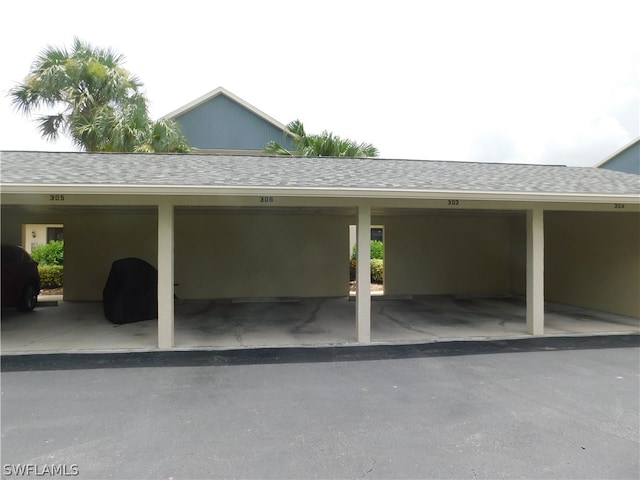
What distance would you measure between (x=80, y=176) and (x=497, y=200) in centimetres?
659

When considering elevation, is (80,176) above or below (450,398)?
above

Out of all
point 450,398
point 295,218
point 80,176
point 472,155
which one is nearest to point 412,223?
point 295,218

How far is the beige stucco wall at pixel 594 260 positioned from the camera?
8.24 meters

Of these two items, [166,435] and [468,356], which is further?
[468,356]

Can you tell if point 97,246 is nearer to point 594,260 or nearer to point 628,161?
point 594,260

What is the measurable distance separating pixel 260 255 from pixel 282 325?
3.67 meters

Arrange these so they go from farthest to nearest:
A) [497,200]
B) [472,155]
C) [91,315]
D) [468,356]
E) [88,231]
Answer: [472,155] < [88,231] < [91,315] < [497,200] < [468,356]

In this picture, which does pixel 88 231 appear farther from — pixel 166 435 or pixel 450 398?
pixel 450 398

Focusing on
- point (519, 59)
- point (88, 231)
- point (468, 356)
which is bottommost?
point (468, 356)

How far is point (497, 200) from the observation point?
629 cm

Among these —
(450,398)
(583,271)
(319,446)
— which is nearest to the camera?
(319,446)

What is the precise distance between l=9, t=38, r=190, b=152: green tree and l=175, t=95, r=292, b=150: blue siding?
3.86 m

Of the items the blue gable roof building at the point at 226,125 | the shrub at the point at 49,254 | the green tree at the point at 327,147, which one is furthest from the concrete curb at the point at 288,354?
the blue gable roof building at the point at 226,125

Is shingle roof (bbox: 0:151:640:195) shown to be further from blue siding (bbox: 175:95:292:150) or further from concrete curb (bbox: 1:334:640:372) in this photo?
blue siding (bbox: 175:95:292:150)
